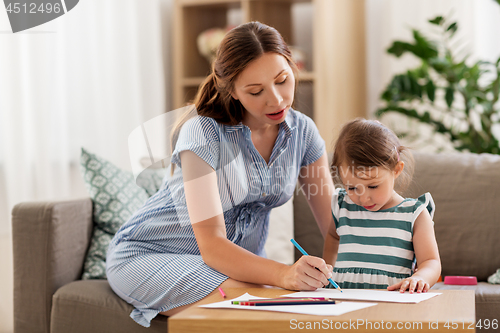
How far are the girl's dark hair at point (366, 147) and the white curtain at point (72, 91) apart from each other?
4.40 feet

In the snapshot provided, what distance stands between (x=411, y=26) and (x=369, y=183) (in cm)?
169

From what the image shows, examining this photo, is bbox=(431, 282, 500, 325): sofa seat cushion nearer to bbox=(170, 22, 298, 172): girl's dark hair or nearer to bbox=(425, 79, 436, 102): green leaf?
bbox=(170, 22, 298, 172): girl's dark hair

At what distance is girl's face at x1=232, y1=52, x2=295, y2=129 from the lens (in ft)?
3.78

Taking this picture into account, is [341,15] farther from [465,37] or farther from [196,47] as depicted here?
[196,47]

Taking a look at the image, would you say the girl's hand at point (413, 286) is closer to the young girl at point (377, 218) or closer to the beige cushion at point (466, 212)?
the young girl at point (377, 218)

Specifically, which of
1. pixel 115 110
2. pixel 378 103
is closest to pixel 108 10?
pixel 115 110

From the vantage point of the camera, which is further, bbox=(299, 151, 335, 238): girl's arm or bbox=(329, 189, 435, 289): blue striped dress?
bbox=(299, 151, 335, 238): girl's arm

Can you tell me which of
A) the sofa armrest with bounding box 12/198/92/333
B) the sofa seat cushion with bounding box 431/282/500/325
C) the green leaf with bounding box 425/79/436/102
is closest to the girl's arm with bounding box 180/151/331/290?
the sofa armrest with bounding box 12/198/92/333

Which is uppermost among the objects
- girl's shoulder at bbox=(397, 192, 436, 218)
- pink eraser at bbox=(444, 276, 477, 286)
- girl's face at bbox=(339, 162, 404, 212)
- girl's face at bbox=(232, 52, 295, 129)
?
girl's face at bbox=(232, 52, 295, 129)

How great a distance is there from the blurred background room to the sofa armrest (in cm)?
50

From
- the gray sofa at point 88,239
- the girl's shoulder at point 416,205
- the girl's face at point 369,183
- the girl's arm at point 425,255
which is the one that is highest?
the girl's face at point 369,183

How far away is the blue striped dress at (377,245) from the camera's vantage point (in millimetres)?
1157

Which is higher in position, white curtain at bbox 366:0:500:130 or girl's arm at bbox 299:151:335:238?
white curtain at bbox 366:0:500:130

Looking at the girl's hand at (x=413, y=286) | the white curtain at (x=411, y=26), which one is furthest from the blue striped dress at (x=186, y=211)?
the white curtain at (x=411, y=26)
